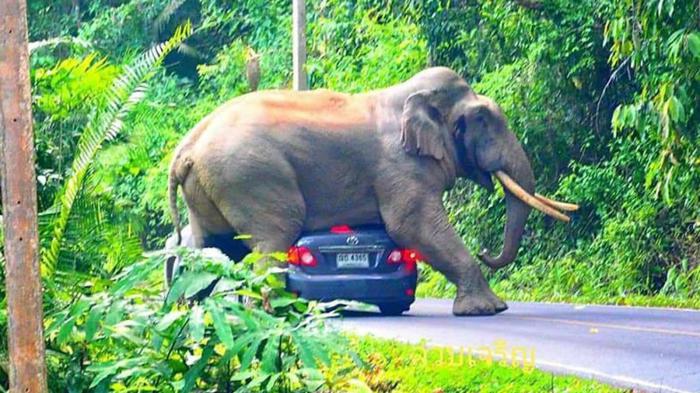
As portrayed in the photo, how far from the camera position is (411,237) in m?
18.5

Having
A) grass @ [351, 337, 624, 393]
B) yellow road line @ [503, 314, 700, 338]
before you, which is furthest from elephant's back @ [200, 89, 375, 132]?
grass @ [351, 337, 624, 393]

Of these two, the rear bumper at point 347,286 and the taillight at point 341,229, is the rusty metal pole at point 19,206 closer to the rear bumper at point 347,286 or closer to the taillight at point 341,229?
the rear bumper at point 347,286

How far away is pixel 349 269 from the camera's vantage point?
17062 mm

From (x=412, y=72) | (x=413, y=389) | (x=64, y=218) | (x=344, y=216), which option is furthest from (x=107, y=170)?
(x=412, y=72)

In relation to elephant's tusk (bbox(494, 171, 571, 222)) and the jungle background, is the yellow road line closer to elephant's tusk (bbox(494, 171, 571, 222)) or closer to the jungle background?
elephant's tusk (bbox(494, 171, 571, 222))

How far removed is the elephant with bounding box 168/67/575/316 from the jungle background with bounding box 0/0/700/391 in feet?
3.60

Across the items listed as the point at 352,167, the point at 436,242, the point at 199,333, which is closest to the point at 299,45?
the point at 352,167

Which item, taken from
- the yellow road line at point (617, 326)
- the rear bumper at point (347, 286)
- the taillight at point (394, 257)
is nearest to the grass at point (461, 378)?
the yellow road line at point (617, 326)

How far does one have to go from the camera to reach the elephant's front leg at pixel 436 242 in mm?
18359

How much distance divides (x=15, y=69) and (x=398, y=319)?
9.64 metres

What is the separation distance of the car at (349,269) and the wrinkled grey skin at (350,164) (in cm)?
98

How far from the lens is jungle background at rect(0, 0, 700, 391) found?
9.86 metres

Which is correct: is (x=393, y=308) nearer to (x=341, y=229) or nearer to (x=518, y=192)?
(x=341, y=229)

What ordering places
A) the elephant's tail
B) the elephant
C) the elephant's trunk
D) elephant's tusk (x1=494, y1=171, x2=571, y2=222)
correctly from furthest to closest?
the elephant's trunk → elephant's tusk (x1=494, y1=171, x2=571, y2=222) → the elephant's tail → the elephant
